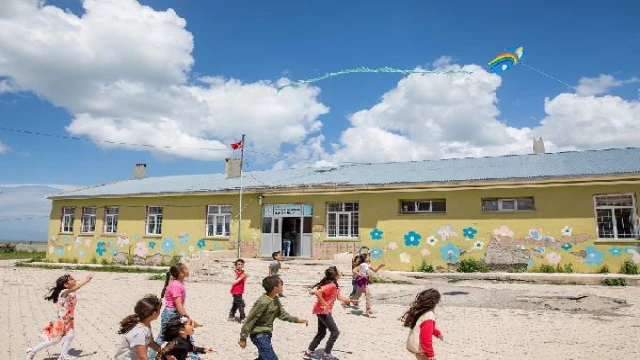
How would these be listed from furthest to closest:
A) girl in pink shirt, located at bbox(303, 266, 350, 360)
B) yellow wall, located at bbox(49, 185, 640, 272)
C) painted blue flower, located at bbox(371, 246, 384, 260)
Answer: painted blue flower, located at bbox(371, 246, 384, 260)
yellow wall, located at bbox(49, 185, 640, 272)
girl in pink shirt, located at bbox(303, 266, 350, 360)

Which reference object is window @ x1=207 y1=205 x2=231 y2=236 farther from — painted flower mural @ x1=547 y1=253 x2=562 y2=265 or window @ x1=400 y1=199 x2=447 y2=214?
painted flower mural @ x1=547 y1=253 x2=562 y2=265

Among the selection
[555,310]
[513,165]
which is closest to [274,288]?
[555,310]

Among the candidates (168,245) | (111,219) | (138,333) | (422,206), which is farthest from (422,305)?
(111,219)

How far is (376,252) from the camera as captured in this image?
17.5m

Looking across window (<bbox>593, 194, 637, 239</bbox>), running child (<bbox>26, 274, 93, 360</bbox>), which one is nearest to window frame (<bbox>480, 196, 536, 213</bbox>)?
window (<bbox>593, 194, 637, 239</bbox>)

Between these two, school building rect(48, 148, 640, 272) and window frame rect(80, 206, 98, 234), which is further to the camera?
window frame rect(80, 206, 98, 234)

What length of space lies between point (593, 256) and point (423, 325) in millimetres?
13243

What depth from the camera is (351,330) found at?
8406mm

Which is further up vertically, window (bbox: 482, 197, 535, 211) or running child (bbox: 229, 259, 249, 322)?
window (bbox: 482, 197, 535, 211)

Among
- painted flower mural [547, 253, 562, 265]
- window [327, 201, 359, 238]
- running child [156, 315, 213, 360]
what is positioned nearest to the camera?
running child [156, 315, 213, 360]

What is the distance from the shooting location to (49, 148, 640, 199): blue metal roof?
1584 cm

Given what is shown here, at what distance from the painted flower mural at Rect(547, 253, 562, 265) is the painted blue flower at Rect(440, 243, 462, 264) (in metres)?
2.92

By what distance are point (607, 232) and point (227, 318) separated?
1276 centimetres

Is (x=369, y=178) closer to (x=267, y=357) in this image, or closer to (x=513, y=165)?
(x=513, y=165)
